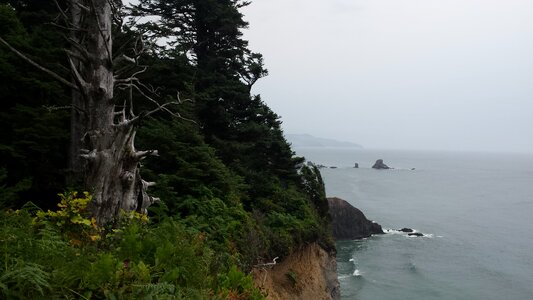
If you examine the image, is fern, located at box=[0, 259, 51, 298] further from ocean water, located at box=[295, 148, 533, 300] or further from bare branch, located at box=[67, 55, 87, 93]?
ocean water, located at box=[295, 148, 533, 300]

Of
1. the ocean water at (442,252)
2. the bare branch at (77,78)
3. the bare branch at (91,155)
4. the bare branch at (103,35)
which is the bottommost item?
the ocean water at (442,252)

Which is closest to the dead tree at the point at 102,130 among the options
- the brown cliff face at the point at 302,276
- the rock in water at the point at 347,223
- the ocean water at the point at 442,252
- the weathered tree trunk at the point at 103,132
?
the weathered tree trunk at the point at 103,132

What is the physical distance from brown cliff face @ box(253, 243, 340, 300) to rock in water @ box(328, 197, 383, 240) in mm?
32085

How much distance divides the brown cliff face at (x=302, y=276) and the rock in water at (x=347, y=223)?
32085mm

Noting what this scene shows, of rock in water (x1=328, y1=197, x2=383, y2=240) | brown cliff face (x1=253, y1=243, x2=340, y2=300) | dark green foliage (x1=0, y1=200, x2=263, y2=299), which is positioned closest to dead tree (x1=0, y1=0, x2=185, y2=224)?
dark green foliage (x1=0, y1=200, x2=263, y2=299)

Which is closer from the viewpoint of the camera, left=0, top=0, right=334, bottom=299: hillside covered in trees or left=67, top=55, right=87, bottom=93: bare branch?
left=0, top=0, right=334, bottom=299: hillside covered in trees

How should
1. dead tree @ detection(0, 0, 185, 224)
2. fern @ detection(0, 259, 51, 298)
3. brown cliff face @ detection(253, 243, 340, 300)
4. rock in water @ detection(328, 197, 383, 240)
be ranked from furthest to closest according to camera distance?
rock in water @ detection(328, 197, 383, 240) < brown cliff face @ detection(253, 243, 340, 300) < dead tree @ detection(0, 0, 185, 224) < fern @ detection(0, 259, 51, 298)

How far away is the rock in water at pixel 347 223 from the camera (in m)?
50.9

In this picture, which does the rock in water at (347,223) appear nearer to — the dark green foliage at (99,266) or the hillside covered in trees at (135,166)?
the hillside covered in trees at (135,166)

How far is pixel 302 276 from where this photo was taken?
51.3ft

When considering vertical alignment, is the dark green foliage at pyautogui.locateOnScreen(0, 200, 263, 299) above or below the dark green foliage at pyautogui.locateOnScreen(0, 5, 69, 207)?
below

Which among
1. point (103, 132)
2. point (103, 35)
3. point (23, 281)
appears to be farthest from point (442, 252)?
point (23, 281)

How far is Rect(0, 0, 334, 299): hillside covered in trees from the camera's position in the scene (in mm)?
4078

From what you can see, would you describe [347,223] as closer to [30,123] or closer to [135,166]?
[30,123]
